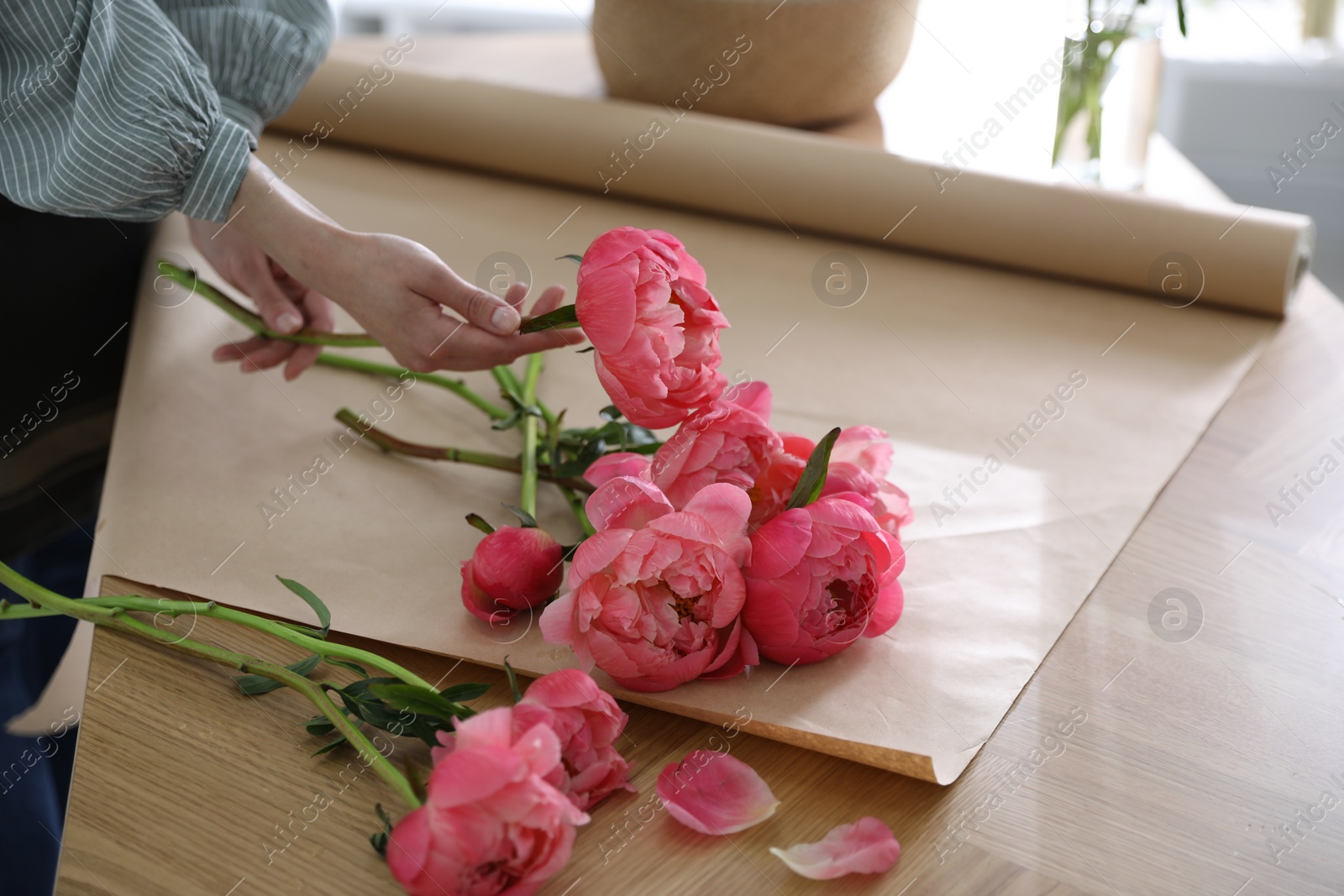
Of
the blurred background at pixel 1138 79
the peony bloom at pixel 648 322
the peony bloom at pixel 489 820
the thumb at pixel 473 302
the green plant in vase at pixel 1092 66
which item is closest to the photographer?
the peony bloom at pixel 489 820

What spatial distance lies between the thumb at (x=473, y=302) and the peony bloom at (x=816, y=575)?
19 centimetres

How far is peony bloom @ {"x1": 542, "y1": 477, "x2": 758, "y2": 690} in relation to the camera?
43 cm

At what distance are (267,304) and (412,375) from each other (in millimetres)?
118

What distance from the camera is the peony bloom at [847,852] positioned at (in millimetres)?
405

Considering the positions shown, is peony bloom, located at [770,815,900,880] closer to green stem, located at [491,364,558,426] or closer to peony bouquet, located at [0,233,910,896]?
peony bouquet, located at [0,233,910,896]

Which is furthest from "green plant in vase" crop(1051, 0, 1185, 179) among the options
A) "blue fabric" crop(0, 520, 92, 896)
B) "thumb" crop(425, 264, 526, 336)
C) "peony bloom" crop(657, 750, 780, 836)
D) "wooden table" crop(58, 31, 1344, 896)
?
"blue fabric" crop(0, 520, 92, 896)

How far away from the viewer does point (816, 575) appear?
0.45 m

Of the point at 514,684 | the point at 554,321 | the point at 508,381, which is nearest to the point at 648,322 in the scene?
the point at 554,321

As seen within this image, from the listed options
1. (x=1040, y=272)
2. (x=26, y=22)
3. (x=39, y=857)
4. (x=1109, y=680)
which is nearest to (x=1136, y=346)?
(x=1040, y=272)

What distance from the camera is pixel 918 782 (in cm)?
45

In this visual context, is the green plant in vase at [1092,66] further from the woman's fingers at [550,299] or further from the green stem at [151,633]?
the green stem at [151,633]

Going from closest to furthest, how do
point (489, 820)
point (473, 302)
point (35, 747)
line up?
point (489, 820), point (473, 302), point (35, 747)

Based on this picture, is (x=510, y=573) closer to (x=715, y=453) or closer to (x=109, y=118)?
(x=715, y=453)

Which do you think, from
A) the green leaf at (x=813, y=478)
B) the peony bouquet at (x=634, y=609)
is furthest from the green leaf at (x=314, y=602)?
the green leaf at (x=813, y=478)
